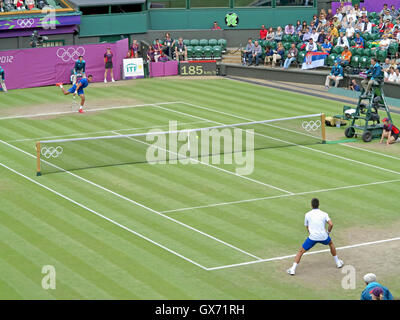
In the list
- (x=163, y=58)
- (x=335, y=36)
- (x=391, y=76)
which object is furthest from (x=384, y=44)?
(x=163, y=58)

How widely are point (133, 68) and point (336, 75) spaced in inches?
513

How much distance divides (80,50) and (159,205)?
970 inches

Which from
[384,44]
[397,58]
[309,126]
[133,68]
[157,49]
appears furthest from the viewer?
[157,49]

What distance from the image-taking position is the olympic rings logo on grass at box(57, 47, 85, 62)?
46750 mm

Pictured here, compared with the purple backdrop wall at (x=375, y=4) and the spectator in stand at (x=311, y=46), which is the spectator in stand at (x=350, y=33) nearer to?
the spectator in stand at (x=311, y=46)

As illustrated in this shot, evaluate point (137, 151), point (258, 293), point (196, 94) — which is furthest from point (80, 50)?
point (258, 293)

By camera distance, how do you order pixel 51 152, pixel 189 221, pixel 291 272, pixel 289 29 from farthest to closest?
pixel 289 29, pixel 51 152, pixel 189 221, pixel 291 272

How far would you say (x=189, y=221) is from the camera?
2319cm

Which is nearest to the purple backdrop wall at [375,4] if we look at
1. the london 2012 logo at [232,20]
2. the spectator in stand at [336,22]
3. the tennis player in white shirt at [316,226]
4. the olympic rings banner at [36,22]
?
the spectator in stand at [336,22]

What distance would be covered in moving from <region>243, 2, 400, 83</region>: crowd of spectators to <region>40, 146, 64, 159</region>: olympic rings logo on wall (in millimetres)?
21463

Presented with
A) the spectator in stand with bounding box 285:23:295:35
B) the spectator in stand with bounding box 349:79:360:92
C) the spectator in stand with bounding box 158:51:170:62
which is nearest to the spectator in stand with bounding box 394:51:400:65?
the spectator in stand with bounding box 349:79:360:92

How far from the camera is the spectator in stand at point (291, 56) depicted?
4884 centimetres

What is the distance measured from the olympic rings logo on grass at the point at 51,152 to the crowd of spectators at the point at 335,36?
21463 millimetres

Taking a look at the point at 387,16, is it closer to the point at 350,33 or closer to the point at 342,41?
the point at 350,33
